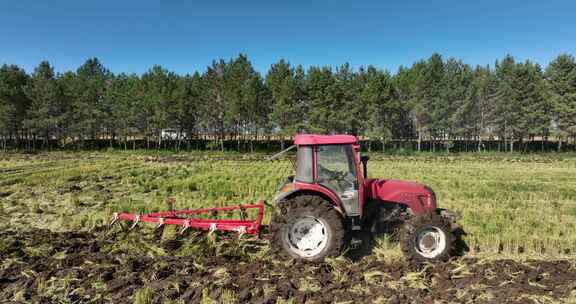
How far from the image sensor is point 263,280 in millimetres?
5207

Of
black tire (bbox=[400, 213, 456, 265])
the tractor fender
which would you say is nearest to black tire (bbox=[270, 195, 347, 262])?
the tractor fender

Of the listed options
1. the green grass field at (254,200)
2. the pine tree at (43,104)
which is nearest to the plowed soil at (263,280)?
the green grass field at (254,200)

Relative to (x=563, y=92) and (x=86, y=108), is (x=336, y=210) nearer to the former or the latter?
(x=86, y=108)

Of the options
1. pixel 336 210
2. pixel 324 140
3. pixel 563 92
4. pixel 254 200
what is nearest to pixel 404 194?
pixel 336 210

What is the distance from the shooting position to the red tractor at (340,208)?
5695 mm

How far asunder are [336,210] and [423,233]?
1.57 meters

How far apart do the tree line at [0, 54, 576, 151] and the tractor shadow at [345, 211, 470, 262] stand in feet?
121

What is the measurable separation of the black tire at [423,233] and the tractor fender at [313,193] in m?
1.12

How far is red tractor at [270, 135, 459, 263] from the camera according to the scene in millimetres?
5688

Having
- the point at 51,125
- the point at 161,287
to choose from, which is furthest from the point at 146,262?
the point at 51,125

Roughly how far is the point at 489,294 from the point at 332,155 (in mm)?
3064

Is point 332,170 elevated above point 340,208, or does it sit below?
above

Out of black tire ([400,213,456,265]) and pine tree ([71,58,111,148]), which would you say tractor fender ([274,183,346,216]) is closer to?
black tire ([400,213,456,265])

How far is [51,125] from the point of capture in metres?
44.8
